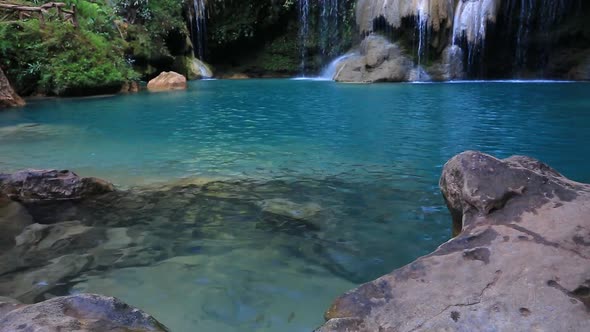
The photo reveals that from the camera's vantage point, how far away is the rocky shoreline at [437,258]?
198 centimetres

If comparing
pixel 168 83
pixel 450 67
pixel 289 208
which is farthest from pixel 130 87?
pixel 289 208

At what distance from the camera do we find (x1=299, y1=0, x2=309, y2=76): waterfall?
25.0 meters

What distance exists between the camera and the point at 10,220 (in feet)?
13.3

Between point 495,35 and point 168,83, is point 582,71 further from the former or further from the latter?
point 168,83

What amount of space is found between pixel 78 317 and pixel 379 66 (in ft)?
63.1

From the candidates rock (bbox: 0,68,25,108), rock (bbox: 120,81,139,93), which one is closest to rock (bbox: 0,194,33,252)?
rock (bbox: 0,68,25,108)

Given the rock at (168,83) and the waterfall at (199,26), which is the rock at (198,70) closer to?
the waterfall at (199,26)

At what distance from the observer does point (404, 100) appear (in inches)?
506

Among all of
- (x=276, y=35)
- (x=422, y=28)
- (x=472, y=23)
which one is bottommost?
(x=422, y=28)

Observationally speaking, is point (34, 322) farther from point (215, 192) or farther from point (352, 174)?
point (352, 174)

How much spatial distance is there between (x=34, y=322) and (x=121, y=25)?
21.5m

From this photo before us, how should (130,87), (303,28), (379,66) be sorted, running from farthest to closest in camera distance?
(303,28)
(379,66)
(130,87)

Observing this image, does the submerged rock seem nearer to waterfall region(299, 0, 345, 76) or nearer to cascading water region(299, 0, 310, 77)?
waterfall region(299, 0, 345, 76)

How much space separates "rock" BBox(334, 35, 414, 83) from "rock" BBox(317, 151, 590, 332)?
17313 millimetres
